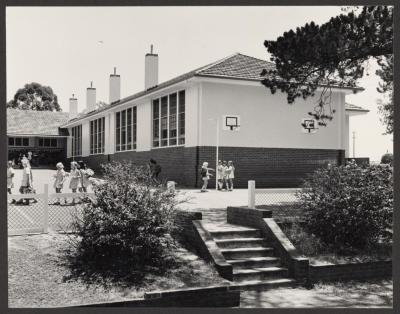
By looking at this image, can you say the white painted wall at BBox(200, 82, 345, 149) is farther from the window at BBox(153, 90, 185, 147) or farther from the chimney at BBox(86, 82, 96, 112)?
the chimney at BBox(86, 82, 96, 112)

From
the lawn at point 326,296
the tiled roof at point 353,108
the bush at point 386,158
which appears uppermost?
the tiled roof at point 353,108

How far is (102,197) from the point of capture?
940 cm

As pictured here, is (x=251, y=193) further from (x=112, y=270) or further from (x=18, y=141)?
(x=18, y=141)

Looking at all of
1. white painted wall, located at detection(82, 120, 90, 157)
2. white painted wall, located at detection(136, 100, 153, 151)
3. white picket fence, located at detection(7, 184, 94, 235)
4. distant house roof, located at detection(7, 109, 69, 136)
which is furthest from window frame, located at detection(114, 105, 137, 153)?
white picket fence, located at detection(7, 184, 94, 235)

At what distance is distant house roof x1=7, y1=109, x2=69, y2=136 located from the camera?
43750 mm

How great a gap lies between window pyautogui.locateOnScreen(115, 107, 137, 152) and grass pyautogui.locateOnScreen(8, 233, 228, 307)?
758 inches

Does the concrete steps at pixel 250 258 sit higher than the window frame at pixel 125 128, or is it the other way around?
the window frame at pixel 125 128

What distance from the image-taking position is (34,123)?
4581 centimetres

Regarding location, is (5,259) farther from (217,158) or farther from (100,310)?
(217,158)

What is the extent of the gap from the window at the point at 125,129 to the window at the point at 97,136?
11.3ft

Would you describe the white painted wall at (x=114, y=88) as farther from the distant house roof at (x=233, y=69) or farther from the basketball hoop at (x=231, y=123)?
the basketball hoop at (x=231, y=123)

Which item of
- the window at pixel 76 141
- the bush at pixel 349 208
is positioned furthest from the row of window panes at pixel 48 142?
the bush at pixel 349 208

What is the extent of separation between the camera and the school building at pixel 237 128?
68.8ft

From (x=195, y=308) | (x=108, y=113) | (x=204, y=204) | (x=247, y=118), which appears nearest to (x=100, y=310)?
(x=195, y=308)
